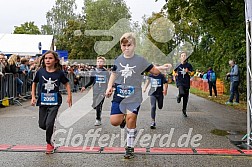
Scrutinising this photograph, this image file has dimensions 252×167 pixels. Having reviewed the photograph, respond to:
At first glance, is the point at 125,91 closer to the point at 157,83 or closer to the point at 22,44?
the point at 157,83

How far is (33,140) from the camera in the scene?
24.5 feet

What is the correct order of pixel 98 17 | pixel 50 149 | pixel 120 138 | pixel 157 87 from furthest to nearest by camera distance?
pixel 98 17 → pixel 157 87 → pixel 120 138 → pixel 50 149

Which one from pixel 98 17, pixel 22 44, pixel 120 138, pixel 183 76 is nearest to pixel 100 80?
pixel 120 138

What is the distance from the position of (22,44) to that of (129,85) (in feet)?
83.6

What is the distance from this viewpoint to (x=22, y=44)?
3016cm

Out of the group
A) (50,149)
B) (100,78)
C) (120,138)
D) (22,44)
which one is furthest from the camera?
(22,44)

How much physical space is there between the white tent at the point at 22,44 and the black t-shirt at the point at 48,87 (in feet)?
72.1

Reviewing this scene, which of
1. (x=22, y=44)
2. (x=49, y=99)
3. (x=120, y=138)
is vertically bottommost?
(x=120, y=138)

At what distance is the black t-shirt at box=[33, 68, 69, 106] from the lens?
6.64 m

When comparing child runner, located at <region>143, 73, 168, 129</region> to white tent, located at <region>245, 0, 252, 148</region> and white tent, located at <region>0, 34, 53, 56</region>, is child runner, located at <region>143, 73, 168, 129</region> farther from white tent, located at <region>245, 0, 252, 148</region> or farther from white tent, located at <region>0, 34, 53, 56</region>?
white tent, located at <region>0, 34, 53, 56</region>

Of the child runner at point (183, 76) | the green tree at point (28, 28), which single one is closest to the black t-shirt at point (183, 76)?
Answer: the child runner at point (183, 76)

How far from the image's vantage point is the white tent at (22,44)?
2851cm

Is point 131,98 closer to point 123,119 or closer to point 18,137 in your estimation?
point 123,119

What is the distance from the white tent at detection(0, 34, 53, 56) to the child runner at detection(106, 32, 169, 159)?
896 inches
